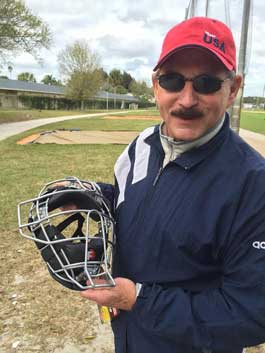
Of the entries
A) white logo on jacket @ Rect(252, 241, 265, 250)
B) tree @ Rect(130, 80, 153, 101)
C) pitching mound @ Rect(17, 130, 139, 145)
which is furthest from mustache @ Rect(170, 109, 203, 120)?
tree @ Rect(130, 80, 153, 101)

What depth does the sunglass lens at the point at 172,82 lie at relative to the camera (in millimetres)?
1373

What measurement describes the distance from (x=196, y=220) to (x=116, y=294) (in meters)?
0.37

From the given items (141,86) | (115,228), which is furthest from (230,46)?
(141,86)

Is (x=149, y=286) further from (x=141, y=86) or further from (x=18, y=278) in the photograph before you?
(x=141, y=86)

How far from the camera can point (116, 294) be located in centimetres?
126

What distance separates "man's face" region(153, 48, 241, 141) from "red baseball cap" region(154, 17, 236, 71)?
2cm

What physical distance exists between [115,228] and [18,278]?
8.22 ft

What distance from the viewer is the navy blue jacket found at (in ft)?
3.94

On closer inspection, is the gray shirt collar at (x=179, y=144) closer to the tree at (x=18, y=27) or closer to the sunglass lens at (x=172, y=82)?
the sunglass lens at (x=172, y=82)

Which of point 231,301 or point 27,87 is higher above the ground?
point 27,87

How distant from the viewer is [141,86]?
11356cm

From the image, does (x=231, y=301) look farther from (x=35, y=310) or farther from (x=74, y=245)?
(x=35, y=310)

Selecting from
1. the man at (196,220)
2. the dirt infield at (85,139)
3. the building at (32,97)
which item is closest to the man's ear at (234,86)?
the man at (196,220)

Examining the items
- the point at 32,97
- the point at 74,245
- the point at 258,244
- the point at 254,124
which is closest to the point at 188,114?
the point at 258,244
